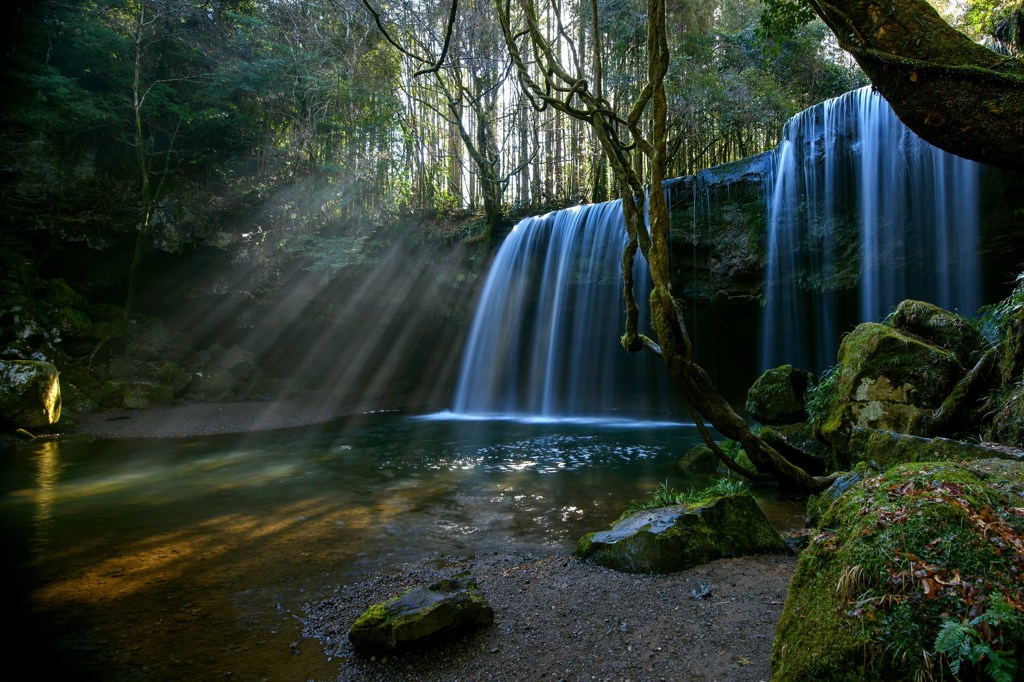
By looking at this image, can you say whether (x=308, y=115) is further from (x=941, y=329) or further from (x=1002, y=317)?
(x=1002, y=317)

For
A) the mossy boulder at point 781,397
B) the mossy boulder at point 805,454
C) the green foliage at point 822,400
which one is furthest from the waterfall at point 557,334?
the mossy boulder at point 805,454

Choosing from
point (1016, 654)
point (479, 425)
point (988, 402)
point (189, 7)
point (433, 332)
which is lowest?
point (479, 425)

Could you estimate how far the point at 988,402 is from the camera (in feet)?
14.2

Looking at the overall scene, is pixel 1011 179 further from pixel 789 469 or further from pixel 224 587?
pixel 224 587

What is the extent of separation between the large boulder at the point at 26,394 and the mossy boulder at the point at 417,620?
1070 cm

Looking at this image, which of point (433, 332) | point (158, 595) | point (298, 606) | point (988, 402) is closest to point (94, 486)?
point (158, 595)

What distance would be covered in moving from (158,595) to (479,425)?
9.41m

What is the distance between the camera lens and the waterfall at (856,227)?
29.0ft

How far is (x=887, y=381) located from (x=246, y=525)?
246 inches

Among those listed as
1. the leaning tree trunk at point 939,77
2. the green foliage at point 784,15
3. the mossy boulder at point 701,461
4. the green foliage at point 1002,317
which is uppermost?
the green foliage at point 784,15

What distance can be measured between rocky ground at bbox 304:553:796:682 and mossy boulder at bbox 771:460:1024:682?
53 centimetres

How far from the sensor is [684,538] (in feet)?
12.0

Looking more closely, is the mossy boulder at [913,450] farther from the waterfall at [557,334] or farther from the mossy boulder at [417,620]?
the waterfall at [557,334]

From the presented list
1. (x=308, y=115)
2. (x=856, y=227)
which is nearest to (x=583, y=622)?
(x=856, y=227)
